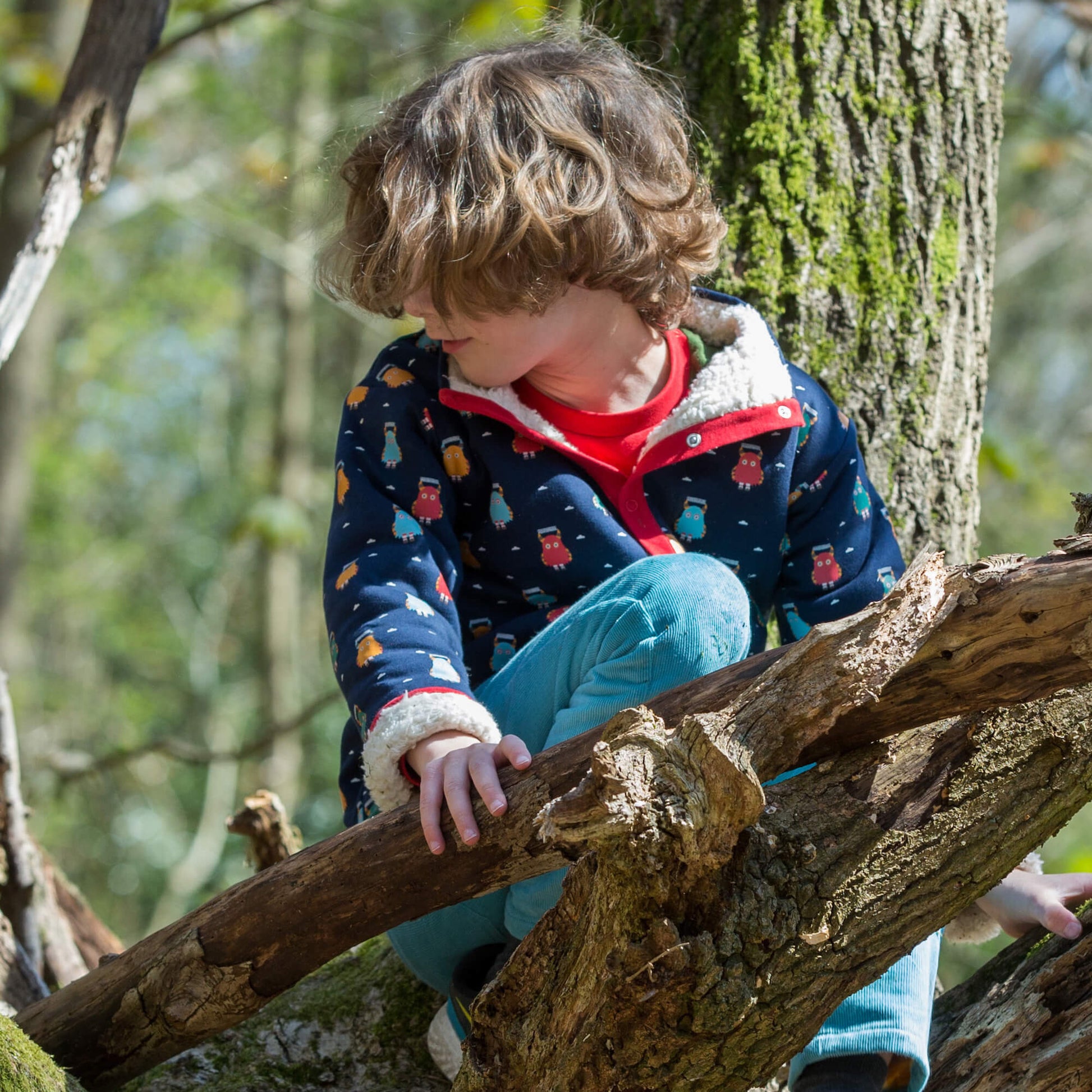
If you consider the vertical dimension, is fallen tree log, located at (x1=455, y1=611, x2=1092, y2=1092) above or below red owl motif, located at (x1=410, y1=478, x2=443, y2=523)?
below

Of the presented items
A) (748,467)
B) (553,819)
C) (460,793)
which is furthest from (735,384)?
(553,819)

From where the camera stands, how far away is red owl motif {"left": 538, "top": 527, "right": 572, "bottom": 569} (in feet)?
5.80

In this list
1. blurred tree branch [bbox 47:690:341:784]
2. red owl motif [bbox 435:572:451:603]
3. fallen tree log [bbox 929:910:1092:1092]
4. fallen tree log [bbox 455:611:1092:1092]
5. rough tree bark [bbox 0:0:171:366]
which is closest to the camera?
fallen tree log [bbox 455:611:1092:1092]

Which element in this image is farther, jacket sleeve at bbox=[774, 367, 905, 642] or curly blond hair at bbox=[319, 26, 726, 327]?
jacket sleeve at bbox=[774, 367, 905, 642]

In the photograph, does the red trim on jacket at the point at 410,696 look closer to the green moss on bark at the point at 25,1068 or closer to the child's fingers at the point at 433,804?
the child's fingers at the point at 433,804

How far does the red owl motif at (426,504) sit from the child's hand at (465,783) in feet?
1.64

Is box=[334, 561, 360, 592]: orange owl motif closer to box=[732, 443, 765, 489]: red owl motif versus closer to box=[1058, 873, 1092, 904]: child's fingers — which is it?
box=[732, 443, 765, 489]: red owl motif

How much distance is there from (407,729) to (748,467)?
72cm

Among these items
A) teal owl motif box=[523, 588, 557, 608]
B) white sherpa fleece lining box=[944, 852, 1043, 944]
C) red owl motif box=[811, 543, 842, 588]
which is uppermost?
teal owl motif box=[523, 588, 557, 608]

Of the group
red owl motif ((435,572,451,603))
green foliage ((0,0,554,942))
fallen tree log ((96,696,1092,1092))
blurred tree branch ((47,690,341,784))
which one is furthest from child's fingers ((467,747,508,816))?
green foliage ((0,0,554,942))

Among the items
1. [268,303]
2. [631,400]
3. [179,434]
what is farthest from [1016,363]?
[631,400]

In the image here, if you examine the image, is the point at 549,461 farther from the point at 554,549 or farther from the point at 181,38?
the point at 181,38

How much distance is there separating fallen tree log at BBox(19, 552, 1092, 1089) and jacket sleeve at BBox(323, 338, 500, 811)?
0.50 feet

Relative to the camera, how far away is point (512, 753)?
1295 millimetres
